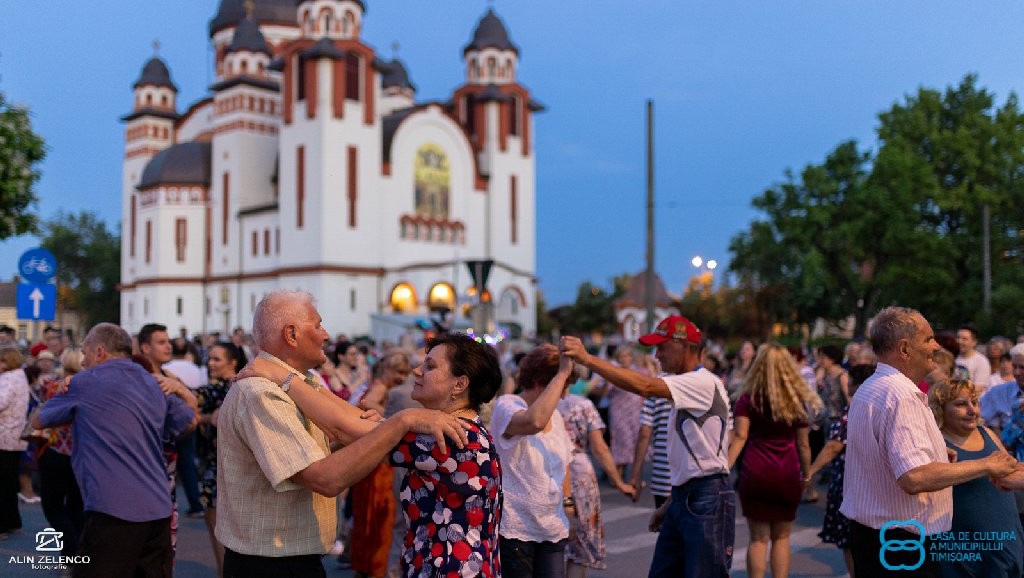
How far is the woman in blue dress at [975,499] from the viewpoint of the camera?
4.48 meters

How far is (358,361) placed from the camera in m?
12.6

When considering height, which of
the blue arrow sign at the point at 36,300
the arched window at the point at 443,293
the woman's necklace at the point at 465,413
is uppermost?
the arched window at the point at 443,293

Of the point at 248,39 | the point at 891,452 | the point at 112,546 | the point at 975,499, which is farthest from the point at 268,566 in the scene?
the point at 248,39

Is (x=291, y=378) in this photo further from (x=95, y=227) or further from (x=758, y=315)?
(x=95, y=227)

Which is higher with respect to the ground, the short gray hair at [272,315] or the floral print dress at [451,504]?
the short gray hair at [272,315]

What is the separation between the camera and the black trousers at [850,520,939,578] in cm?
412

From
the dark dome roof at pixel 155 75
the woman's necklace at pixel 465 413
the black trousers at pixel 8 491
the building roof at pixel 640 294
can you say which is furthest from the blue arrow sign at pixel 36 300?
the dark dome roof at pixel 155 75

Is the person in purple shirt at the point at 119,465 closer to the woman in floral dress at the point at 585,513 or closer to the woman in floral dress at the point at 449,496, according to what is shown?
the woman in floral dress at the point at 449,496

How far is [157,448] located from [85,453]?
37 centimetres

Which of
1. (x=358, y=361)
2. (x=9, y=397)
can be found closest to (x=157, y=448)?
(x=9, y=397)

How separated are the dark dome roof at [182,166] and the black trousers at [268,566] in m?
61.9

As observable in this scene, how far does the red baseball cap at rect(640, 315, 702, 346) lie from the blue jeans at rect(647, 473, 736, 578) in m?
0.79

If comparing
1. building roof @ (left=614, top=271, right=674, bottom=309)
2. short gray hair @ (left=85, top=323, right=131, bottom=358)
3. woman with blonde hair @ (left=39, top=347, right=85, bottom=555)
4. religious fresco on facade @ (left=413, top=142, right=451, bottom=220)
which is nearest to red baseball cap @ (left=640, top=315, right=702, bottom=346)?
short gray hair @ (left=85, top=323, right=131, bottom=358)

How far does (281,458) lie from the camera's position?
10.7ft
